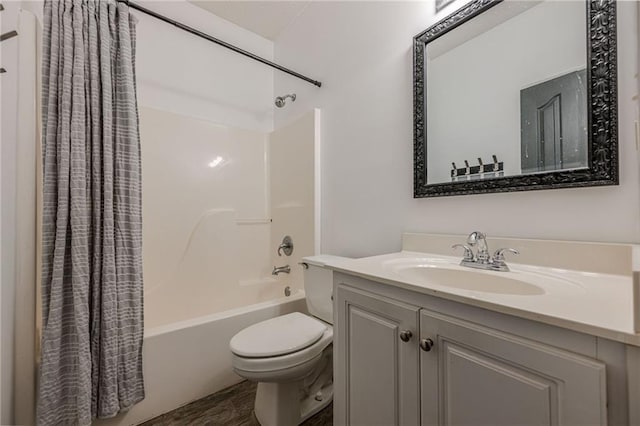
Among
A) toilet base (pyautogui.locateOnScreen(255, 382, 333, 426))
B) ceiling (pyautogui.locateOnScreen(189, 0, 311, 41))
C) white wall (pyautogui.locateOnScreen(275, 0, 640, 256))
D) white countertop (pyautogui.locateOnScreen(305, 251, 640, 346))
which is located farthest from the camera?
ceiling (pyautogui.locateOnScreen(189, 0, 311, 41))

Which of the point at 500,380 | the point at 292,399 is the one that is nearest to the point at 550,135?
the point at 500,380

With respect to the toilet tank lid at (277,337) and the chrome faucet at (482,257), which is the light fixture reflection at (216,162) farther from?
the chrome faucet at (482,257)

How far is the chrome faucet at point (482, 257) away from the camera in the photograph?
0.89m

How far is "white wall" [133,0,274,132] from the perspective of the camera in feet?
6.06

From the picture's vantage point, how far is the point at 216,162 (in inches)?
83.7

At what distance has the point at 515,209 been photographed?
0.97m

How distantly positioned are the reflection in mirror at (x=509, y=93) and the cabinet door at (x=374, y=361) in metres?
0.68

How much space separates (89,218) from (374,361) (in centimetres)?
126

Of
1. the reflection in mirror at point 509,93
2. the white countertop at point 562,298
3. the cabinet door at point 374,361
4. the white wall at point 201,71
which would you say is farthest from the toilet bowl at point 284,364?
the white wall at point 201,71

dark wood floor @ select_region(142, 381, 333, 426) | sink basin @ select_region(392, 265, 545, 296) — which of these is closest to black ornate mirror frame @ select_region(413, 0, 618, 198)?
sink basin @ select_region(392, 265, 545, 296)

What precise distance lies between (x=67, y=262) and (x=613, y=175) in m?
1.93

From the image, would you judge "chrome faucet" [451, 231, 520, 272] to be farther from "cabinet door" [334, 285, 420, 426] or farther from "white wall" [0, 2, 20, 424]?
"white wall" [0, 2, 20, 424]

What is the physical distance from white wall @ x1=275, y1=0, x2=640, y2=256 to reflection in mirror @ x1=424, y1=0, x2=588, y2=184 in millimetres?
95

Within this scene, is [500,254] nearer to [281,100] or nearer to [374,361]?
[374,361]
